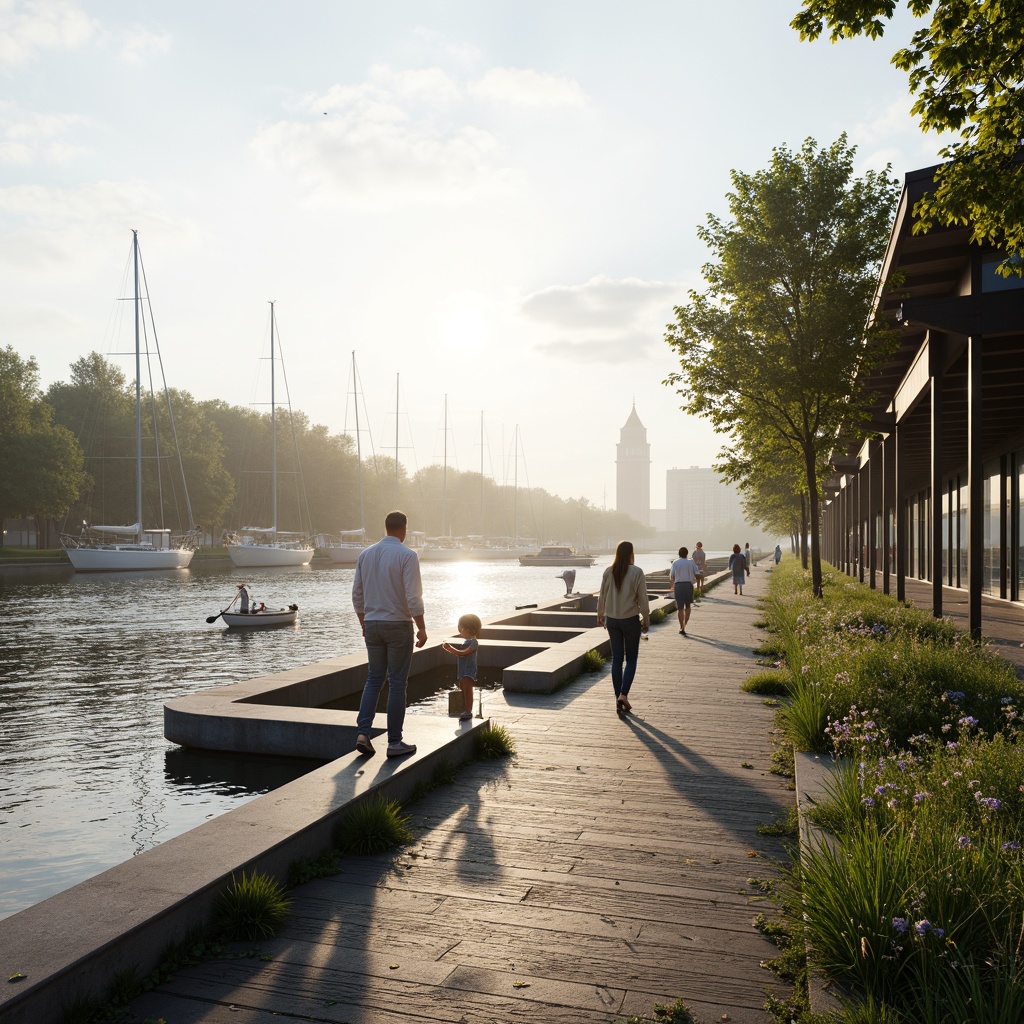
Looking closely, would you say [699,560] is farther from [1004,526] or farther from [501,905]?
[501,905]

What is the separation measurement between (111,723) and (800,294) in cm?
1616

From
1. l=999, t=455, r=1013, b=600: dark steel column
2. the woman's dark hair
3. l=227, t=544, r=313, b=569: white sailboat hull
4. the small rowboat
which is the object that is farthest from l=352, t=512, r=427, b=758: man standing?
l=227, t=544, r=313, b=569: white sailboat hull

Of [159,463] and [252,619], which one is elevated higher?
[159,463]

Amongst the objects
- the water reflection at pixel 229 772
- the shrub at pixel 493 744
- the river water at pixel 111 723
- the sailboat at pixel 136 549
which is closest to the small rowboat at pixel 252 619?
the river water at pixel 111 723

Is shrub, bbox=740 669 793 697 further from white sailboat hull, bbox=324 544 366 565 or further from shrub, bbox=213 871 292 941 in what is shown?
white sailboat hull, bbox=324 544 366 565

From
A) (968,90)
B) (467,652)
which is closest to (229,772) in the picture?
(467,652)

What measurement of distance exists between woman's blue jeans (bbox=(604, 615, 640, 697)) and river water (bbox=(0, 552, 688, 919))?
3366mm

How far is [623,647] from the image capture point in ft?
33.0

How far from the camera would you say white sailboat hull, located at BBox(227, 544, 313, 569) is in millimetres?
67375

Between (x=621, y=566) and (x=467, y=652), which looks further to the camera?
(x=621, y=566)

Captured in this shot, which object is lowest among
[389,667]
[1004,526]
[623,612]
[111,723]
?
[111,723]

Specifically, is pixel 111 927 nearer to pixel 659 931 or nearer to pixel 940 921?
pixel 659 931

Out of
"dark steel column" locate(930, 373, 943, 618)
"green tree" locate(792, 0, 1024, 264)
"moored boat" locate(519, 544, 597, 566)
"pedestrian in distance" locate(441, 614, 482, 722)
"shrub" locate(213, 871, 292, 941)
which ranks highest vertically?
"green tree" locate(792, 0, 1024, 264)

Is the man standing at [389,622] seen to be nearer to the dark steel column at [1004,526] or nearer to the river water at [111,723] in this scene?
the river water at [111,723]
